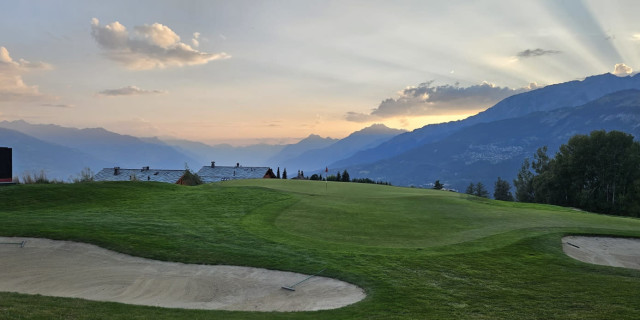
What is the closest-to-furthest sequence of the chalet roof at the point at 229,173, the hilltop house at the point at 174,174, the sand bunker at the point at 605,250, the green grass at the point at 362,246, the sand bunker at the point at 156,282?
the green grass at the point at 362,246
the sand bunker at the point at 156,282
the sand bunker at the point at 605,250
the hilltop house at the point at 174,174
the chalet roof at the point at 229,173

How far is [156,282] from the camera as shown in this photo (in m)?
10.6

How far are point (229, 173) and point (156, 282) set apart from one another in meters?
76.0

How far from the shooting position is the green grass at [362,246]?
28.5 ft

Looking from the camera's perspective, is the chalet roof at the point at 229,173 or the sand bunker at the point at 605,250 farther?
the chalet roof at the point at 229,173

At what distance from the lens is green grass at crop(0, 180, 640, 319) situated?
8695mm

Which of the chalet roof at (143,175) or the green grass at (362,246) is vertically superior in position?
the chalet roof at (143,175)

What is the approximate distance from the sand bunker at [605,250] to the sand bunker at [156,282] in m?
10.3

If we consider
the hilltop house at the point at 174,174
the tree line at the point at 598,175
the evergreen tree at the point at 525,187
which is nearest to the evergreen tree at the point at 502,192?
the evergreen tree at the point at 525,187

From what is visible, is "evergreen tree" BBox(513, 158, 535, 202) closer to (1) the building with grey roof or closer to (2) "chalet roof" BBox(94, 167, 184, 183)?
(1) the building with grey roof

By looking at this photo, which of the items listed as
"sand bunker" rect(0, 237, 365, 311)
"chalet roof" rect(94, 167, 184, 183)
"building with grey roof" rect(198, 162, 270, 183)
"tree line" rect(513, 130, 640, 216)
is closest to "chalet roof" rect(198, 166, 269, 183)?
"building with grey roof" rect(198, 162, 270, 183)

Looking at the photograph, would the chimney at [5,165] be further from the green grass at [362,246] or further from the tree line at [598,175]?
the tree line at [598,175]

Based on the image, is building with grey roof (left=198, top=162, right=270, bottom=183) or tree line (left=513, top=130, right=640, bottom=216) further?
building with grey roof (left=198, top=162, right=270, bottom=183)

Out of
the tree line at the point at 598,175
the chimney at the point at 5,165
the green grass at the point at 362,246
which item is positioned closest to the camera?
the green grass at the point at 362,246

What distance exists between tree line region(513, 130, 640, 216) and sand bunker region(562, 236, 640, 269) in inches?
2198
